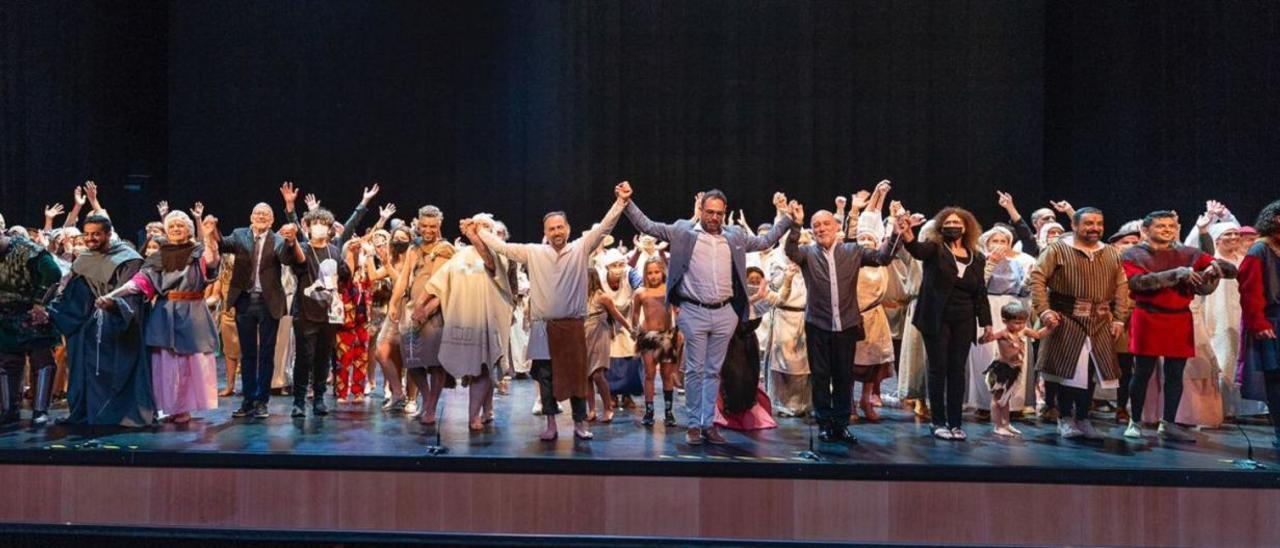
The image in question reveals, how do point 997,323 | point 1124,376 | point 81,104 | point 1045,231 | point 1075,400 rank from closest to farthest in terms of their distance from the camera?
point 1075,400 < point 1124,376 < point 997,323 < point 1045,231 < point 81,104

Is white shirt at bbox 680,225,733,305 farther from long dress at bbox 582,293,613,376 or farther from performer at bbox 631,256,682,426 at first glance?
long dress at bbox 582,293,613,376

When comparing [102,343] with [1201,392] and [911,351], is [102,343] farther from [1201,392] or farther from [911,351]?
[1201,392]

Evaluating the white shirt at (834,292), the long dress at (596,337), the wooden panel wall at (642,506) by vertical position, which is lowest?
the wooden panel wall at (642,506)

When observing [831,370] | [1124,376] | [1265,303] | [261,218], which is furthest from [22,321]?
[1265,303]

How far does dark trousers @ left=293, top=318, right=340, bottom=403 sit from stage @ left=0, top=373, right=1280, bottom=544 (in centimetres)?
103

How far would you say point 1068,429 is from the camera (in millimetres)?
5340

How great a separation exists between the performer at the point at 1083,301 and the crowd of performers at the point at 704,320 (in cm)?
1

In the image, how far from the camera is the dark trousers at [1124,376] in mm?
5695

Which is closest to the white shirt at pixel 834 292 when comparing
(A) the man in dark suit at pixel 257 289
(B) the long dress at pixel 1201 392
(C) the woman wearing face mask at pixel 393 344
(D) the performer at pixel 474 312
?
(D) the performer at pixel 474 312

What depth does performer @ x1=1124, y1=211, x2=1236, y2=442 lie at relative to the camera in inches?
206

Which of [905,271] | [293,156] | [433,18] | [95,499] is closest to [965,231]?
[905,271]

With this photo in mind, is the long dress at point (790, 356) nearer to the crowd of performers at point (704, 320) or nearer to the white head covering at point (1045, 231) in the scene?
the crowd of performers at point (704, 320)

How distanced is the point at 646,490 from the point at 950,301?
2.01 metres

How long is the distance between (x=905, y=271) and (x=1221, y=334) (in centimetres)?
204
